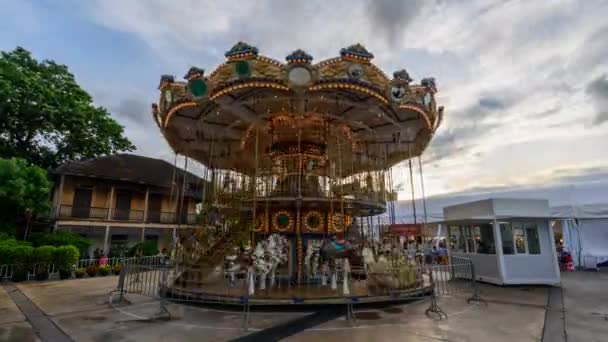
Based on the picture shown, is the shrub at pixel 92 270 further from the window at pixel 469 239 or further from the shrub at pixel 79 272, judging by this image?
the window at pixel 469 239

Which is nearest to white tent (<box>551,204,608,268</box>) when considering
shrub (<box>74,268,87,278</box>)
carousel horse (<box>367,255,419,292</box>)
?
carousel horse (<box>367,255,419,292</box>)

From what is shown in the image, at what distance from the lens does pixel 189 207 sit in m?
27.1

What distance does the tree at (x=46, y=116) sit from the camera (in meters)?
19.8

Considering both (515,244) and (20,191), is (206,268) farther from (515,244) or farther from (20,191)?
(20,191)

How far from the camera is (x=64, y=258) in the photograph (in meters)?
13.9

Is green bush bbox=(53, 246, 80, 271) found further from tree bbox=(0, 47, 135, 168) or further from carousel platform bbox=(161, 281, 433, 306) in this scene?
tree bbox=(0, 47, 135, 168)

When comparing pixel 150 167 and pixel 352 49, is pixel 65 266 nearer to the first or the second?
pixel 150 167

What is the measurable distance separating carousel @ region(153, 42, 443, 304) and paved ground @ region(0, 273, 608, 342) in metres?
0.74

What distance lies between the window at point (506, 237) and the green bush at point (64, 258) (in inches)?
736

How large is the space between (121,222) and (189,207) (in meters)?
5.84

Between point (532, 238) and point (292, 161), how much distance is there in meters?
9.61

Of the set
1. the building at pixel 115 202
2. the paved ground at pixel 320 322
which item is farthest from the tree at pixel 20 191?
the paved ground at pixel 320 322

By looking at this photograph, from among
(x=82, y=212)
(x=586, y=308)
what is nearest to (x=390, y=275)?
(x=586, y=308)

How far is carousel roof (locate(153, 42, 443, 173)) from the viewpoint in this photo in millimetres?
8336
